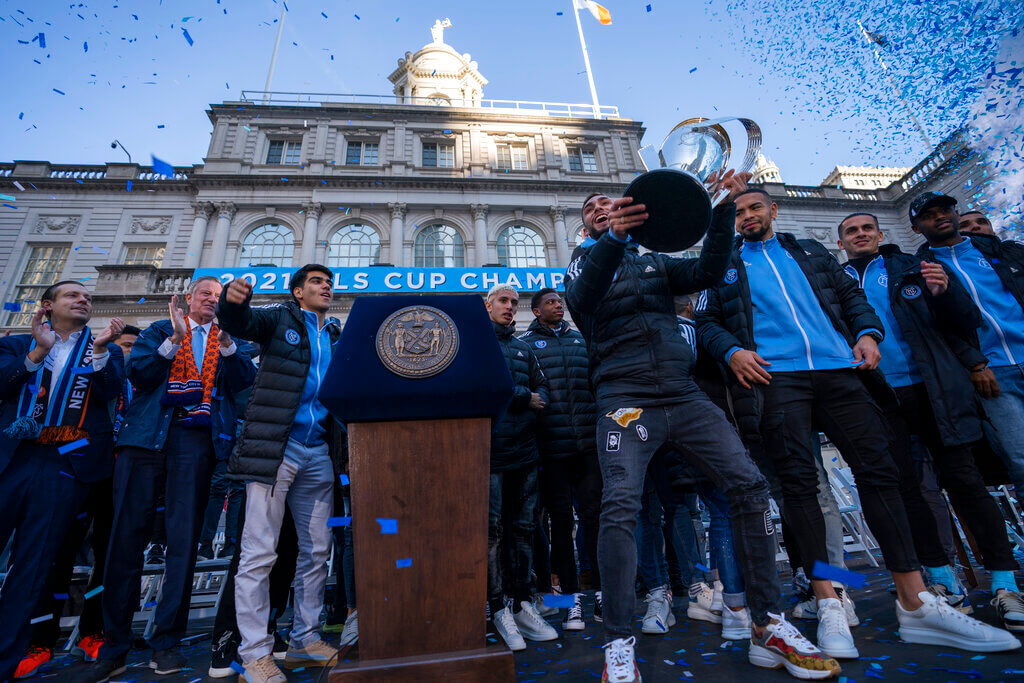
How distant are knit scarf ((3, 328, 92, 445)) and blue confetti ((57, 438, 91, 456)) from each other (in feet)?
0.07

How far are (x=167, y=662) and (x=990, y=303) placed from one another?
18.0ft

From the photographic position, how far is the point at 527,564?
3.11 m

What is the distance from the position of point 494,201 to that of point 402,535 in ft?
57.7

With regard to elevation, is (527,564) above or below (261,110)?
below

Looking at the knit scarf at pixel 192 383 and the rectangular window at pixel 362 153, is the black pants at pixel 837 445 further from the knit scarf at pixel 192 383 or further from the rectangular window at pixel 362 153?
the rectangular window at pixel 362 153

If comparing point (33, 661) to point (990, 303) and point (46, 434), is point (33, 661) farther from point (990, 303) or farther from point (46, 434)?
point (990, 303)

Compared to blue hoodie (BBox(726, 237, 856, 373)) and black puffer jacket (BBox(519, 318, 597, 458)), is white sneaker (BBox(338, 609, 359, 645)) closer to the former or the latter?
black puffer jacket (BBox(519, 318, 597, 458))

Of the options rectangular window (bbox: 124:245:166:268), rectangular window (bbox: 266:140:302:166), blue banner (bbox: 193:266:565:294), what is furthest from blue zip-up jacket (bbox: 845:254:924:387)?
rectangular window (bbox: 266:140:302:166)

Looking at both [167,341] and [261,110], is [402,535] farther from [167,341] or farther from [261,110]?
[261,110]

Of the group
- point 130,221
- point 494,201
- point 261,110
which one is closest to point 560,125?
point 494,201

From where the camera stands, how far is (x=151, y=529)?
2939 millimetres

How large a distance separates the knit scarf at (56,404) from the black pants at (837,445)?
411cm

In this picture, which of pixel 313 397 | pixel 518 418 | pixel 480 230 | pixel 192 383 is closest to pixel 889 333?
pixel 518 418

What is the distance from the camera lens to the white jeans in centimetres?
236
